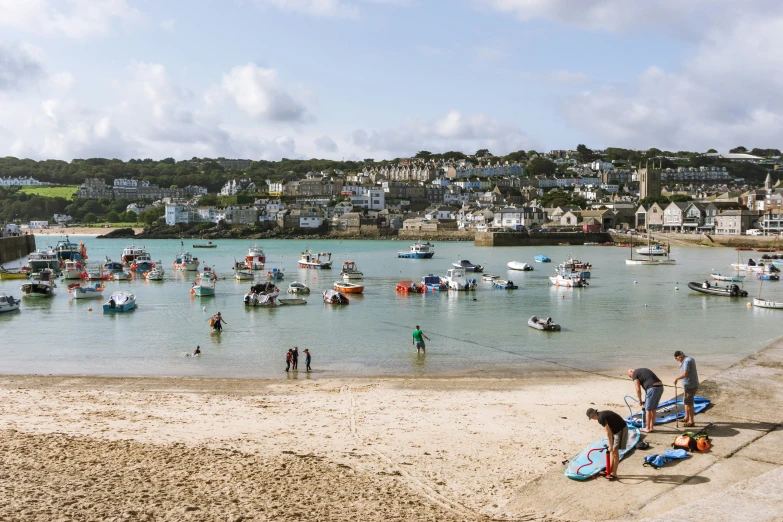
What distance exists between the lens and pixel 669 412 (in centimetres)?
1048

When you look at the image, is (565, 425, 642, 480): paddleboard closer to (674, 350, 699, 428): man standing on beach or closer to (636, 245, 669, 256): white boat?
(674, 350, 699, 428): man standing on beach

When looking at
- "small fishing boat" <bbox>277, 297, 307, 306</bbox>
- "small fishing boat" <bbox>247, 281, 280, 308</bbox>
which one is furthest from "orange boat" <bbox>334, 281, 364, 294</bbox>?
"small fishing boat" <bbox>247, 281, 280, 308</bbox>

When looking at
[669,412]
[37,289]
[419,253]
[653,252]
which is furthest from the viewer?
[419,253]

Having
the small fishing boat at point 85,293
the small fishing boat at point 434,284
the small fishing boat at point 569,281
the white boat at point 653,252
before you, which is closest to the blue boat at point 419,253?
the white boat at point 653,252

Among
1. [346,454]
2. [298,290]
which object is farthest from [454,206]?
[346,454]

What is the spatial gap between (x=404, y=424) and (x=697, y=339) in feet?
49.1

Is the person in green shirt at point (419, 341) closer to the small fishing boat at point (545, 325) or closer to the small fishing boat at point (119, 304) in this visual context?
the small fishing boat at point (545, 325)

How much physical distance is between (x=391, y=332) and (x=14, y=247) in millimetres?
65343

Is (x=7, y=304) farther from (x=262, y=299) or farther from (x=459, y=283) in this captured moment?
(x=459, y=283)

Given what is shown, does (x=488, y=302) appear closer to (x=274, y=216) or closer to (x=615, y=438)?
(x=615, y=438)

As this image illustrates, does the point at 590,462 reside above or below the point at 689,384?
below

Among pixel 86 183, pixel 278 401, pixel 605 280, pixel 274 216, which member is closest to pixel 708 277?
pixel 605 280

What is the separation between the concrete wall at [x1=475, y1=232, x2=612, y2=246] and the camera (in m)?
97.0

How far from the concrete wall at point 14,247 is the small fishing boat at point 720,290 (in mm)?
60615
